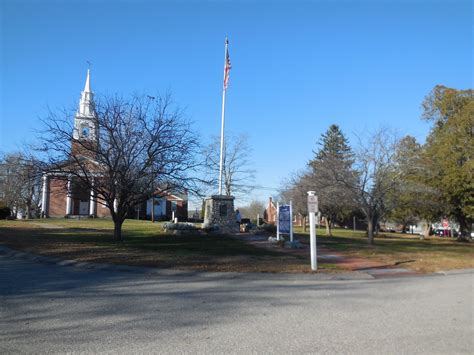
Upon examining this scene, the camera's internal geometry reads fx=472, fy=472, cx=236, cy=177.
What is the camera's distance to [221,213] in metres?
31.5

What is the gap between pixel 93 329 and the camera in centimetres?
646

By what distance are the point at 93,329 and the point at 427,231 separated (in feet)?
158

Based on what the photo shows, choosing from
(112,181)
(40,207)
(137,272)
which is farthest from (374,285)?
(40,207)

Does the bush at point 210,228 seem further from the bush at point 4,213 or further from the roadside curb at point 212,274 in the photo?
the bush at point 4,213

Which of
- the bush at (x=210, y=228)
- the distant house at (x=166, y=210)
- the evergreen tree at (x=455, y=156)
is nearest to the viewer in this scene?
the bush at (x=210, y=228)

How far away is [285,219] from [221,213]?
9048 mm

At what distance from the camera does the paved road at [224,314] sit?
232 inches

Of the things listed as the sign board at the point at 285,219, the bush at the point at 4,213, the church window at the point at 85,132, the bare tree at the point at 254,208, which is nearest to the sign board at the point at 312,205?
the sign board at the point at 285,219

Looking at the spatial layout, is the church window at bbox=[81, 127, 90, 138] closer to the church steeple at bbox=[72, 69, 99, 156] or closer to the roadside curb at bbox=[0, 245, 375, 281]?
the church steeple at bbox=[72, 69, 99, 156]

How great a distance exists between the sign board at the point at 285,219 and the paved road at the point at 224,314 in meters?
10.9

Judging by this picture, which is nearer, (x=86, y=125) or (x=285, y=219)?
(x=86, y=125)

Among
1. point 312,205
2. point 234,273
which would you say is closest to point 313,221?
point 312,205

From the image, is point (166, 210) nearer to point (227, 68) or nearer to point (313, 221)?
point (227, 68)

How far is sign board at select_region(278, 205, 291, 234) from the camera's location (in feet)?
75.2
